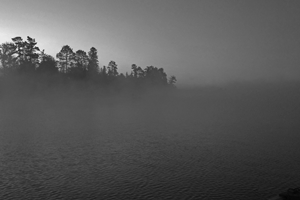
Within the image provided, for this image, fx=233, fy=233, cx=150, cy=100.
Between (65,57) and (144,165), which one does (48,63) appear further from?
(144,165)

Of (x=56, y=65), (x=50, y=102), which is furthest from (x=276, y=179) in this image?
(x=56, y=65)

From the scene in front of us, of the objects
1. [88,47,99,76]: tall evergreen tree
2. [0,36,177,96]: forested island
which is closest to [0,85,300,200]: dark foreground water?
[0,36,177,96]: forested island

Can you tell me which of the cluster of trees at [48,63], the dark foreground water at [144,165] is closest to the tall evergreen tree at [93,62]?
the cluster of trees at [48,63]

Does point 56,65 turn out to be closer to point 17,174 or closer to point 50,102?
point 50,102

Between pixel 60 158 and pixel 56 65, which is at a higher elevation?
pixel 56 65

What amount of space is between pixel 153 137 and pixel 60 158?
1278 inches

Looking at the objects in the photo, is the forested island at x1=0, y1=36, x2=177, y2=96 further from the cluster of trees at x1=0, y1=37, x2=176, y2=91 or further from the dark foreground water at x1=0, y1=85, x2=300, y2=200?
the dark foreground water at x1=0, y1=85, x2=300, y2=200

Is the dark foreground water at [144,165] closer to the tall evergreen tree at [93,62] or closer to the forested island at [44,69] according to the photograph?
the forested island at [44,69]

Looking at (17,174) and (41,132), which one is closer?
(17,174)

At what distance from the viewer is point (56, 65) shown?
164 metres

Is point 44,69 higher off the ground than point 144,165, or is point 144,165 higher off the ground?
point 44,69

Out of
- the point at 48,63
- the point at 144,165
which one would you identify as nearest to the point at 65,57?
the point at 48,63

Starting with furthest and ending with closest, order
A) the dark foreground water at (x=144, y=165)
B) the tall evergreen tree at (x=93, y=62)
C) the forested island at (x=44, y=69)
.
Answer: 1. the tall evergreen tree at (x=93, y=62)
2. the forested island at (x=44, y=69)
3. the dark foreground water at (x=144, y=165)

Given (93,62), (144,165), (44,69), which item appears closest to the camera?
(144,165)
